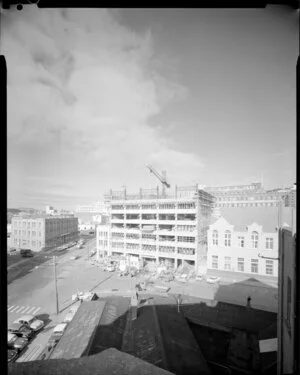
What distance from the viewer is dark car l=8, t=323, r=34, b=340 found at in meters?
5.34

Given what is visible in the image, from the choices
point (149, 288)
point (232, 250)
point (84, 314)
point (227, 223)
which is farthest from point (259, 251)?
point (84, 314)

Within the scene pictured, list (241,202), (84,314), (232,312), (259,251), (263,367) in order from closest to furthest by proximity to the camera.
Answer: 1. (263,367)
2. (84,314)
3. (232,312)
4. (259,251)
5. (241,202)

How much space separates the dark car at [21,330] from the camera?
210 inches

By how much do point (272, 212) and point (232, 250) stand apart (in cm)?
283

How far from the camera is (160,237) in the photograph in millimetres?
13281

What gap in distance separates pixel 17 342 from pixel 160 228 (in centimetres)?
Answer: 960

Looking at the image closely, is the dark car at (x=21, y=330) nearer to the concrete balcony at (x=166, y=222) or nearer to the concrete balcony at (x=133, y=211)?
the concrete balcony at (x=166, y=222)

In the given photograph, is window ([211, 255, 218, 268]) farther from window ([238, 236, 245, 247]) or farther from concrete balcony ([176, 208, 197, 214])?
concrete balcony ([176, 208, 197, 214])

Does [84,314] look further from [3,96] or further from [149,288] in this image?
[3,96]

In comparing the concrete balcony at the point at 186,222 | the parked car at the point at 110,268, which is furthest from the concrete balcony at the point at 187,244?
the parked car at the point at 110,268

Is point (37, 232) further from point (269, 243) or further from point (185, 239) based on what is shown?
point (269, 243)

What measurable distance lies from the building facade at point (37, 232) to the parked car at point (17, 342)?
8.17 meters

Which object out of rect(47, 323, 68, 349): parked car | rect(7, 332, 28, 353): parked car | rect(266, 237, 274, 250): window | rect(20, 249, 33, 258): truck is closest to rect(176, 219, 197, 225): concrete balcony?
rect(266, 237, 274, 250): window

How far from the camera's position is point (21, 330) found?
18.0ft
